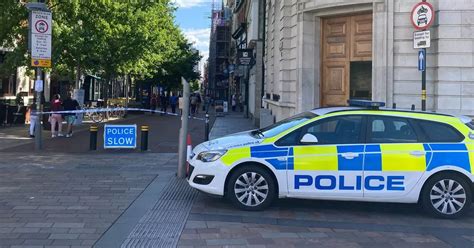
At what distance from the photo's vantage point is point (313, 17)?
1521 cm

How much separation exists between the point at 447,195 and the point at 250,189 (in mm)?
2862

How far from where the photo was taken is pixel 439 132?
770cm

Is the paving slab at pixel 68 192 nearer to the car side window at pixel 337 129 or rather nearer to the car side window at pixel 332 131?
the car side window at pixel 332 131

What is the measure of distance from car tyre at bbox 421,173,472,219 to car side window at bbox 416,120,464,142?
529mm

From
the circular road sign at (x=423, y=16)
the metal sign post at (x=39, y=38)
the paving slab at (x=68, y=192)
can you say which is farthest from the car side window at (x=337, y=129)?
the metal sign post at (x=39, y=38)

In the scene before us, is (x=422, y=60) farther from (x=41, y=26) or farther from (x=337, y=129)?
(x=41, y=26)

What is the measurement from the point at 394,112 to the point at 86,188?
528 cm

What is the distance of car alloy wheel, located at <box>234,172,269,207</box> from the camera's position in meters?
7.63

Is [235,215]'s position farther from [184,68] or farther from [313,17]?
[184,68]

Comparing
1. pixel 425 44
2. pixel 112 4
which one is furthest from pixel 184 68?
pixel 425 44

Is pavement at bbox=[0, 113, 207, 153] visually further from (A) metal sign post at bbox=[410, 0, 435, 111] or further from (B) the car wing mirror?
(B) the car wing mirror

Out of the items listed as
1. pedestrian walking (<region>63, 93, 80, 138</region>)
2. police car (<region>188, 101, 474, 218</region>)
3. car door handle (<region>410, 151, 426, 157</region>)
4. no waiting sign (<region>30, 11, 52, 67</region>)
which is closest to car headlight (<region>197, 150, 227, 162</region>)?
police car (<region>188, 101, 474, 218</region>)

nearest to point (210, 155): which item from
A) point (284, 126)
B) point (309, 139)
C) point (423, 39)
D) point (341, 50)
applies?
point (284, 126)

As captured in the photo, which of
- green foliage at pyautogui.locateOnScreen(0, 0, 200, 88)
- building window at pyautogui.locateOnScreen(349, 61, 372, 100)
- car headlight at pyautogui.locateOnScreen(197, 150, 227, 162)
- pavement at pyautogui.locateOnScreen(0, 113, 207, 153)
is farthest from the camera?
green foliage at pyautogui.locateOnScreen(0, 0, 200, 88)
